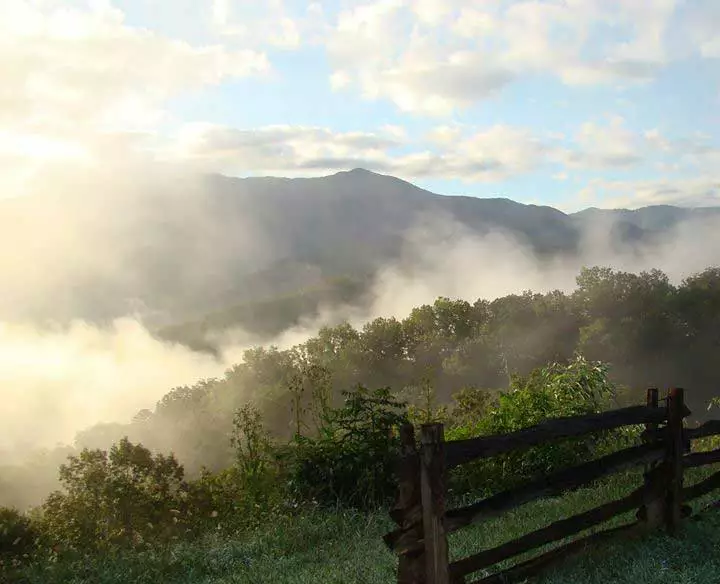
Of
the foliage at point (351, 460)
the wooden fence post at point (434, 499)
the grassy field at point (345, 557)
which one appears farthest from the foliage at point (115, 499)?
the wooden fence post at point (434, 499)

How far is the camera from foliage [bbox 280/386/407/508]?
33.4 ft

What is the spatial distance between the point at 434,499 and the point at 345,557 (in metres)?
2.78

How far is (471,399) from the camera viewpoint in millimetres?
16812

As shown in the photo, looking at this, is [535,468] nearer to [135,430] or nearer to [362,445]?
[362,445]

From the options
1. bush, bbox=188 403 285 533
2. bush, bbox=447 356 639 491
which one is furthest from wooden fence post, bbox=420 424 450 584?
bush, bbox=447 356 639 491

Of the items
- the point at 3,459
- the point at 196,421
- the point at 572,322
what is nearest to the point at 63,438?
the point at 3,459

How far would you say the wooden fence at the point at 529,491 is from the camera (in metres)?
5.64

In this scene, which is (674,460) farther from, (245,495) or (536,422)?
(245,495)

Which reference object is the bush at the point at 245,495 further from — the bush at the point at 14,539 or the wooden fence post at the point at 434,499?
the wooden fence post at the point at 434,499

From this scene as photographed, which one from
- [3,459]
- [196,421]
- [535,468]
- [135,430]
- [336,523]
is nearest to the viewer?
[336,523]

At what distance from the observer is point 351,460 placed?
33.7 ft

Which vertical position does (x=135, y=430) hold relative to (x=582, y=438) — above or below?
below

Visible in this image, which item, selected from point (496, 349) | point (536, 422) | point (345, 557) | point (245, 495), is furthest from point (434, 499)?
point (496, 349)

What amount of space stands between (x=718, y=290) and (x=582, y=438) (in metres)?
62.2
